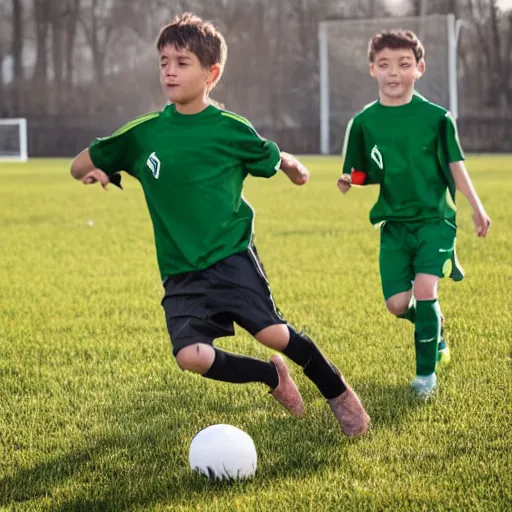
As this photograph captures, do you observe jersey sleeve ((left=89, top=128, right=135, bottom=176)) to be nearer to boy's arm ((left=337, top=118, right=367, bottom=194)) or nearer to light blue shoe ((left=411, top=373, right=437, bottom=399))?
boy's arm ((left=337, top=118, right=367, bottom=194))

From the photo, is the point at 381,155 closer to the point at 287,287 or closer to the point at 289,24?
the point at 287,287

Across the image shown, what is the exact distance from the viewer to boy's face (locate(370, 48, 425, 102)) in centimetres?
452

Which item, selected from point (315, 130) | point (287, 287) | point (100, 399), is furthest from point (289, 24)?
point (100, 399)

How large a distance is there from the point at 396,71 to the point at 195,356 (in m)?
1.76

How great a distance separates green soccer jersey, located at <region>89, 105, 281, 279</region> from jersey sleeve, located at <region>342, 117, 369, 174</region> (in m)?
1.04

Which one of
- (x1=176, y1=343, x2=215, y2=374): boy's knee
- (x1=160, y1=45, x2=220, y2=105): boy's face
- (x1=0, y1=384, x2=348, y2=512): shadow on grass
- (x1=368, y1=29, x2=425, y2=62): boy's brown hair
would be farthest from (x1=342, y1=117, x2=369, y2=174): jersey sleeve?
(x1=176, y1=343, x2=215, y2=374): boy's knee

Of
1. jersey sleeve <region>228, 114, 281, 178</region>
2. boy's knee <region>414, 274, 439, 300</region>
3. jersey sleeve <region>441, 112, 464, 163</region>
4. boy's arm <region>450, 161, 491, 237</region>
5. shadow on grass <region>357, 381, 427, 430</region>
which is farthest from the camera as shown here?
boy's knee <region>414, 274, 439, 300</region>

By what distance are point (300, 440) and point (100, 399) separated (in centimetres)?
111

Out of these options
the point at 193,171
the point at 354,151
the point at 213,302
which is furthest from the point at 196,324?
the point at 354,151

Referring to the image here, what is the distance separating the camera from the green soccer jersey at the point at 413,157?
4520 millimetres

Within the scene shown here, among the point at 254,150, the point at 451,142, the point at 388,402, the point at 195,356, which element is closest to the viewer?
the point at 195,356

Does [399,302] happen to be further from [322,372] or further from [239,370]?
[239,370]

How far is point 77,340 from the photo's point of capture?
5.71 metres

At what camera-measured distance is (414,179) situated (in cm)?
454
